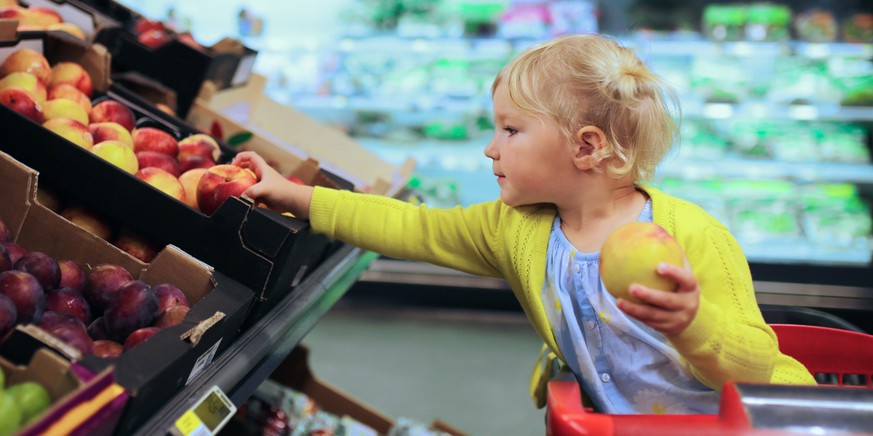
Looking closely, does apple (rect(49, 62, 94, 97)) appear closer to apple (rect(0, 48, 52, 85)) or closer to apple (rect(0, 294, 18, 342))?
apple (rect(0, 48, 52, 85))

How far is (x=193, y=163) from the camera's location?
1716 mm

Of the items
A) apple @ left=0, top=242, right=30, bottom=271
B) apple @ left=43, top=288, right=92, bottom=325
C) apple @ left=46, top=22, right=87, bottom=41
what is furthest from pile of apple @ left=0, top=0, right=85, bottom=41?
apple @ left=43, top=288, right=92, bottom=325

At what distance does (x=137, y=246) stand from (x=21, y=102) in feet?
1.31

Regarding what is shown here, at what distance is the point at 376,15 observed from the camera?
390 cm

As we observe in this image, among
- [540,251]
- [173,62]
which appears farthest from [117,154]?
[540,251]

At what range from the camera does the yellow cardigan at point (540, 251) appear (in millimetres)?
1251

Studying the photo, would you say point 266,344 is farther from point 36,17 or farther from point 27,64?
point 36,17

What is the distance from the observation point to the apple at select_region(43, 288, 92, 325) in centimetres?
126

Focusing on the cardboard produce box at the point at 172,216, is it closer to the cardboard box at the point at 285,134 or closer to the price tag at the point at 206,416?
the price tag at the point at 206,416

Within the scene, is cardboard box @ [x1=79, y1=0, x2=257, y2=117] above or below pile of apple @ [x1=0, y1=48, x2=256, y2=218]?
above

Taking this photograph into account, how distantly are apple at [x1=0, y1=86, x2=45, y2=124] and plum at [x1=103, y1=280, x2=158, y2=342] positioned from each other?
0.54 meters

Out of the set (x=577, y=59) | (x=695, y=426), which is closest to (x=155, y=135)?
(x=577, y=59)

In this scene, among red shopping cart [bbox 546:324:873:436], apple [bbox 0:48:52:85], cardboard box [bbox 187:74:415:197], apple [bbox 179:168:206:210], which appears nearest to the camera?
red shopping cart [bbox 546:324:873:436]

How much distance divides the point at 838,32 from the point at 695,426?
3206 mm
